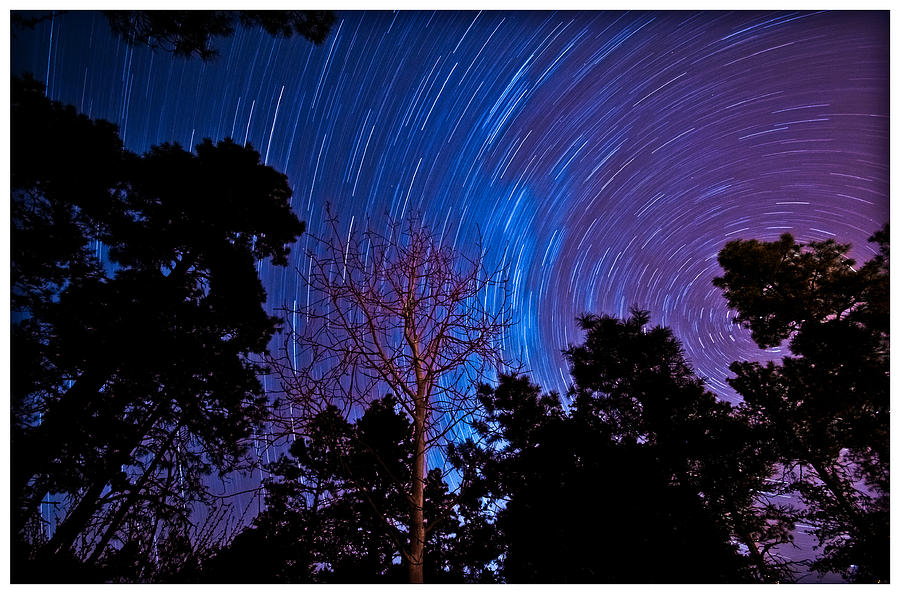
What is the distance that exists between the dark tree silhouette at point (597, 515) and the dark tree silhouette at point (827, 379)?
5.82 feet

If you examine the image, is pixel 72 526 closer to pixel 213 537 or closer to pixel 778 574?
pixel 213 537

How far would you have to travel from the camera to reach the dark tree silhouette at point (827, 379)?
4430 millimetres

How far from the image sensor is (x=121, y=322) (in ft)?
13.9

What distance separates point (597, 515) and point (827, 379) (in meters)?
4.68

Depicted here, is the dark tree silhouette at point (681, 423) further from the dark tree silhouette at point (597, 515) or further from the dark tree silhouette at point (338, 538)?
the dark tree silhouette at point (338, 538)

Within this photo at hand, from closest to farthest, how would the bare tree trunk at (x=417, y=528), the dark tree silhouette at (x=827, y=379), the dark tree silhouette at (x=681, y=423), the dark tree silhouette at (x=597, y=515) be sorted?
the bare tree trunk at (x=417, y=528) → the dark tree silhouette at (x=827, y=379) → the dark tree silhouette at (x=597, y=515) → the dark tree silhouette at (x=681, y=423)

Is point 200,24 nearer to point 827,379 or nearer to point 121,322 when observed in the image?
point 121,322

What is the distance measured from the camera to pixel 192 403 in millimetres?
4609

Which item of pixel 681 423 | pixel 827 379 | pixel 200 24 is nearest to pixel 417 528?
pixel 200 24

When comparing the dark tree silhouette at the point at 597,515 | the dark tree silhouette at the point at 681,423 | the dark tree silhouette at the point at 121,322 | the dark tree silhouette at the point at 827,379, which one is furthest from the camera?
the dark tree silhouette at the point at 681,423

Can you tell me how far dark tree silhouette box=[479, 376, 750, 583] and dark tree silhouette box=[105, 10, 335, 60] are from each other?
5.51 meters

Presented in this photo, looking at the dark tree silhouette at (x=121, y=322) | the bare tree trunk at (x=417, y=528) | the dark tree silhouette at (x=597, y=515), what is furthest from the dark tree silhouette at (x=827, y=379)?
the dark tree silhouette at (x=121, y=322)

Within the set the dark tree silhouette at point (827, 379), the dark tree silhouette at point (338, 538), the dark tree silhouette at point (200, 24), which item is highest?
the dark tree silhouette at point (200, 24)
